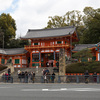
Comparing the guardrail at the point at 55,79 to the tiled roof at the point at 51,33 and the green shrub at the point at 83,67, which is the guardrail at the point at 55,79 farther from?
the tiled roof at the point at 51,33

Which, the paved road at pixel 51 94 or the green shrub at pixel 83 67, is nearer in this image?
the paved road at pixel 51 94

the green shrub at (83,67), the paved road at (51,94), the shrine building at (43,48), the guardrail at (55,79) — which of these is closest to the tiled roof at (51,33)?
the shrine building at (43,48)

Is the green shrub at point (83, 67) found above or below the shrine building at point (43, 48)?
below

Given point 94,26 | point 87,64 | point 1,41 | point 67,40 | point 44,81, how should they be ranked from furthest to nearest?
point 1,41 → point 94,26 → point 67,40 → point 87,64 → point 44,81

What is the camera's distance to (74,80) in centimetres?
2309

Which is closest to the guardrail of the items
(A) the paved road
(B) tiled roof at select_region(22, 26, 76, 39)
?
(A) the paved road

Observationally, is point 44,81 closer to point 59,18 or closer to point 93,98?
point 93,98

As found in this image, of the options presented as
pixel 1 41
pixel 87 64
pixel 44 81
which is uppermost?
pixel 1 41

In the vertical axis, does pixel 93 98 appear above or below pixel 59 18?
below

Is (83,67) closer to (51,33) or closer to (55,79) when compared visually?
(55,79)

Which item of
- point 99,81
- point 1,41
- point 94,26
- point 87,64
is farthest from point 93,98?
point 1,41

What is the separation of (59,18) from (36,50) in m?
20.2

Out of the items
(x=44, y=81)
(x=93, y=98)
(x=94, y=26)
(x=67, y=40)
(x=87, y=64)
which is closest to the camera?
(x=93, y=98)

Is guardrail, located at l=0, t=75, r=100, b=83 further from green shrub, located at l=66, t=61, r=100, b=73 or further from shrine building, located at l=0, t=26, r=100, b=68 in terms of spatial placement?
shrine building, located at l=0, t=26, r=100, b=68
